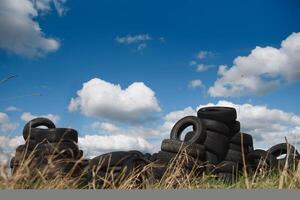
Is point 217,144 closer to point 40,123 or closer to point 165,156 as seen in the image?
point 165,156

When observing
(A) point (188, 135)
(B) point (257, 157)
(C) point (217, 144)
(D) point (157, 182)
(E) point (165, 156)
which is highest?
(A) point (188, 135)

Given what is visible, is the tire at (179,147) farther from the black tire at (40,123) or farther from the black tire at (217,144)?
the black tire at (40,123)

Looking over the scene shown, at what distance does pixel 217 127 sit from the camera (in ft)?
37.4

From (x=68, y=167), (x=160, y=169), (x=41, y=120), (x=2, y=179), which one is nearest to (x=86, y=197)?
(x=2, y=179)

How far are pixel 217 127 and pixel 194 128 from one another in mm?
536

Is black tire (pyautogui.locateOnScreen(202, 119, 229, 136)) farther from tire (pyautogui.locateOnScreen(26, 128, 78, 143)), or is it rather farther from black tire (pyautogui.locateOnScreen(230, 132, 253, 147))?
tire (pyautogui.locateOnScreen(26, 128, 78, 143))

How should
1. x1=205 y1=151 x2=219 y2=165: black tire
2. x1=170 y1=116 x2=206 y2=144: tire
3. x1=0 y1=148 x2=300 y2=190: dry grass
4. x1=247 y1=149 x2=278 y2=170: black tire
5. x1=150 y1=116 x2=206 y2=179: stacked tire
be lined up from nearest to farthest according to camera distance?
x1=0 y1=148 x2=300 y2=190: dry grass
x1=150 y1=116 x2=206 y2=179: stacked tire
x1=205 y1=151 x2=219 y2=165: black tire
x1=170 y1=116 x2=206 y2=144: tire
x1=247 y1=149 x2=278 y2=170: black tire

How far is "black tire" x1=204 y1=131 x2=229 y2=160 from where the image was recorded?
1116cm

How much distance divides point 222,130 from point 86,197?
31.1 feet

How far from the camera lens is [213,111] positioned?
12.0 metres

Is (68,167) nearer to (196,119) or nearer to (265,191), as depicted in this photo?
(196,119)

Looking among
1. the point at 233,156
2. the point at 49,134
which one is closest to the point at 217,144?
the point at 233,156

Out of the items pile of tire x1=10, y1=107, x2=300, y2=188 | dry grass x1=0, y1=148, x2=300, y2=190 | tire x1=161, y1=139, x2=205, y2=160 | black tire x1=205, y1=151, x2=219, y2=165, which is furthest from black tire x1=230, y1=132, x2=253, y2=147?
dry grass x1=0, y1=148, x2=300, y2=190

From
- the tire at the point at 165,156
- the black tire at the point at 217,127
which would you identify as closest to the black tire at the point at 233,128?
the black tire at the point at 217,127
